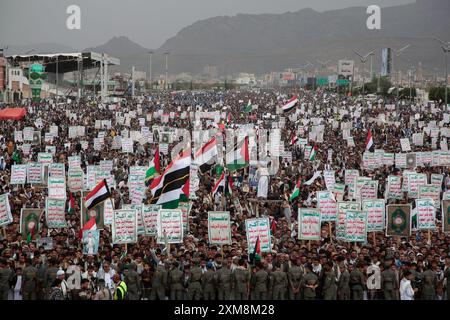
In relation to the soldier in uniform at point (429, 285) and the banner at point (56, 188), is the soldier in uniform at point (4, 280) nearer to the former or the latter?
the soldier in uniform at point (429, 285)

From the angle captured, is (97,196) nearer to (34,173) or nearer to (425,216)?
(425,216)

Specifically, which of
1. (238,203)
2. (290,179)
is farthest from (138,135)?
(238,203)

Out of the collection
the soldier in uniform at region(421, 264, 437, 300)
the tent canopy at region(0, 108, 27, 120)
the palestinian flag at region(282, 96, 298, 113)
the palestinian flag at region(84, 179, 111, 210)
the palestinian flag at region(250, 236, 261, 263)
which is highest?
the palestinian flag at region(282, 96, 298, 113)

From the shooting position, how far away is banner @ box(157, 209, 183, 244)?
1535 cm

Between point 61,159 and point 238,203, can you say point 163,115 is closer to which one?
point 61,159

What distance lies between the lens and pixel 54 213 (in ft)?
58.5

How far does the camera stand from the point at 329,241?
16.6m

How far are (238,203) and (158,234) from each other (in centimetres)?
726

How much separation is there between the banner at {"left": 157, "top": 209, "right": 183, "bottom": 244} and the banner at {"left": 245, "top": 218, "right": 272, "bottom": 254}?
1228 mm

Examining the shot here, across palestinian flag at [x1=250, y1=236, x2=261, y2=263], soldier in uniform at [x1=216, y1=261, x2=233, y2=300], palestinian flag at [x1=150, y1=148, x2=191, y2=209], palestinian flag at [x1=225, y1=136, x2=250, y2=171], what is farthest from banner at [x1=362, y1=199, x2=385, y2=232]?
palestinian flag at [x1=225, y1=136, x2=250, y2=171]

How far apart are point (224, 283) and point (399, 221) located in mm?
5254

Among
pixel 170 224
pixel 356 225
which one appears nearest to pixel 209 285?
pixel 170 224

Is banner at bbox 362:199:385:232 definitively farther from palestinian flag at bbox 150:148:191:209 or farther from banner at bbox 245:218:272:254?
palestinian flag at bbox 150:148:191:209

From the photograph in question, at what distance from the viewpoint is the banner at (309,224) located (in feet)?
52.6
